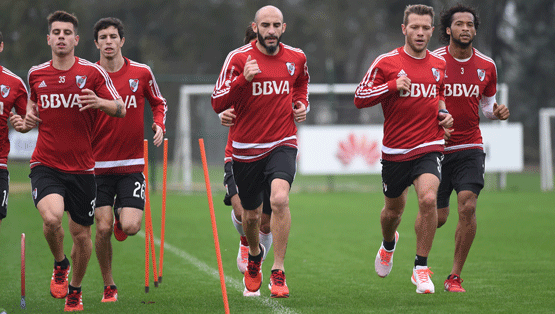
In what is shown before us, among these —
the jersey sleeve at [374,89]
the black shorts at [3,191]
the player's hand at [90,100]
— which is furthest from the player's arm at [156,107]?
the jersey sleeve at [374,89]

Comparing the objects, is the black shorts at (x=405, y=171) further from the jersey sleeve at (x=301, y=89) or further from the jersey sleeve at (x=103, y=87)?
the jersey sleeve at (x=103, y=87)

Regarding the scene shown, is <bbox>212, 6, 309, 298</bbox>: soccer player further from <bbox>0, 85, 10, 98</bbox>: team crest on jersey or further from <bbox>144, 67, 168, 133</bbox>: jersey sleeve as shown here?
<bbox>0, 85, 10, 98</bbox>: team crest on jersey

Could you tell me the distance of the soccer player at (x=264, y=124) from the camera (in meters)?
6.48

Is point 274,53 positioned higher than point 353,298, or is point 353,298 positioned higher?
point 274,53

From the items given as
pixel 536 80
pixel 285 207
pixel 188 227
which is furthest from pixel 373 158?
pixel 536 80

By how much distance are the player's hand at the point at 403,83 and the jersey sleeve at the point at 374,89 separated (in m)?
0.09

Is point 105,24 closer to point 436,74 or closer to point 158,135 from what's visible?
point 158,135

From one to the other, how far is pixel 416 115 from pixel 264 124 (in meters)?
1.35

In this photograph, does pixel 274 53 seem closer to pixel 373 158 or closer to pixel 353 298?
pixel 353 298

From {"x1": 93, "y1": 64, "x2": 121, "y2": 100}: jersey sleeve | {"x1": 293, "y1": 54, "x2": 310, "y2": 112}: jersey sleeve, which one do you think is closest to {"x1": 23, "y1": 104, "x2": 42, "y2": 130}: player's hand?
{"x1": 93, "y1": 64, "x2": 121, "y2": 100}: jersey sleeve

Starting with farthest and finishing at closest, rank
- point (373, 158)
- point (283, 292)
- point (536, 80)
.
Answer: point (536, 80) → point (373, 158) → point (283, 292)

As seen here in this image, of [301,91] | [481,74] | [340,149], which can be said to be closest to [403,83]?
[301,91]

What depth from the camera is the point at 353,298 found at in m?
6.53

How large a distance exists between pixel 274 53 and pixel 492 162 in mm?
14519
